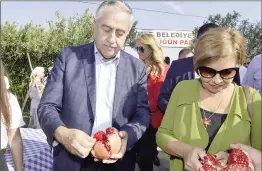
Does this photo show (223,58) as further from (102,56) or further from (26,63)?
(26,63)

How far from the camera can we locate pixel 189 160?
174 cm

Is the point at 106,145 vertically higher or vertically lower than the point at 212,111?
lower

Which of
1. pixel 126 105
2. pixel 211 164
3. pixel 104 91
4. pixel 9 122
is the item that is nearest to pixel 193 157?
pixel 211 164

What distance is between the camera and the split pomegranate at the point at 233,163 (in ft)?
5.09

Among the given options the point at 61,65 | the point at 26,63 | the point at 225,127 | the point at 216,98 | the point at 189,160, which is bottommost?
the point at 26,63

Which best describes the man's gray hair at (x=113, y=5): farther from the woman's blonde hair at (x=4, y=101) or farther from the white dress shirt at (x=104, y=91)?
the woman's blonde hair at (x=4, y=101)

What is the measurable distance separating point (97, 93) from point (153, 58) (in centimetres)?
247

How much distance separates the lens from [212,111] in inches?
75.5

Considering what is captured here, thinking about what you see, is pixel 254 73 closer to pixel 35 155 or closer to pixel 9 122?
pixel 9 122

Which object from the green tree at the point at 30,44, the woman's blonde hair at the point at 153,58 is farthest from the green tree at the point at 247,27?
the woman's blonde hair at the point at 153,58

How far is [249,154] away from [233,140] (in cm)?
17

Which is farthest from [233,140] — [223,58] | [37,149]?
[37,149]

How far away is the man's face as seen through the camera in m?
1.99

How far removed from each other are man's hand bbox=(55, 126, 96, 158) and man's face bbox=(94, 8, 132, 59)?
1.77ft
